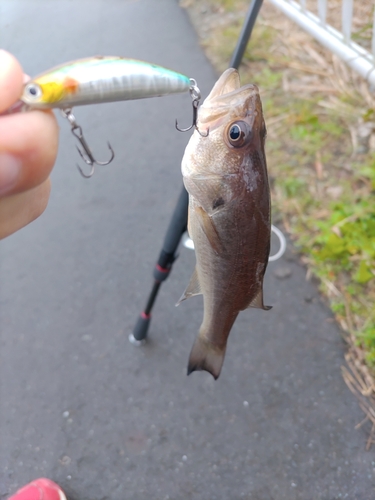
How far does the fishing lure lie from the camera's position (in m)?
0.76

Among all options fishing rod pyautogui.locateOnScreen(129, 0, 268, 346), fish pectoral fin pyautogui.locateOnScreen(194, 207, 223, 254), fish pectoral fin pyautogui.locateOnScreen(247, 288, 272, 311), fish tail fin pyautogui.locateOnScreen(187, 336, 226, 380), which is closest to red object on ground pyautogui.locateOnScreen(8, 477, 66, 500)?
fishing rod pyautogui.locateOnScreen(129, 0, 268, 346)

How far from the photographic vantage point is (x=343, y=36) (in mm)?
2342

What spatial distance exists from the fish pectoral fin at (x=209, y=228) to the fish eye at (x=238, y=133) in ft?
0.70

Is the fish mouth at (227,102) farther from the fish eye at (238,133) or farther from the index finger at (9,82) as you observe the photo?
the index finger at (9,82)

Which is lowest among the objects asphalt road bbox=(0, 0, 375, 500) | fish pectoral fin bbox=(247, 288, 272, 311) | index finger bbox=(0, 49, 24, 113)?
asphalt road bbox=(0, 0, 375, 500)

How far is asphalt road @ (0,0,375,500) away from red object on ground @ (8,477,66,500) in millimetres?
A: 102

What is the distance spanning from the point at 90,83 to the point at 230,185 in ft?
1.61

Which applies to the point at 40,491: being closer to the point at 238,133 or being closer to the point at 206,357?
the point at 206,357

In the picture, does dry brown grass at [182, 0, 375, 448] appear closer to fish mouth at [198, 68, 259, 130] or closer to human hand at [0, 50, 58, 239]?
fish mouth at [198, 68, 259, 130]

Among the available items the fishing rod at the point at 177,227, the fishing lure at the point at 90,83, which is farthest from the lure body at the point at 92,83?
the fishing rod at the point at 177,227

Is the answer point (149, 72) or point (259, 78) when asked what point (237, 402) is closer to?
point (149, 72)

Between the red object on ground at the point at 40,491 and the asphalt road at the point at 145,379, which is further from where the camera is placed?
the asphalt road at the point at 145,379

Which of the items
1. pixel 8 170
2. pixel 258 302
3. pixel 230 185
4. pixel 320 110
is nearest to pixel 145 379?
pixel 258 302

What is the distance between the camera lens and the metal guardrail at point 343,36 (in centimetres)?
222
